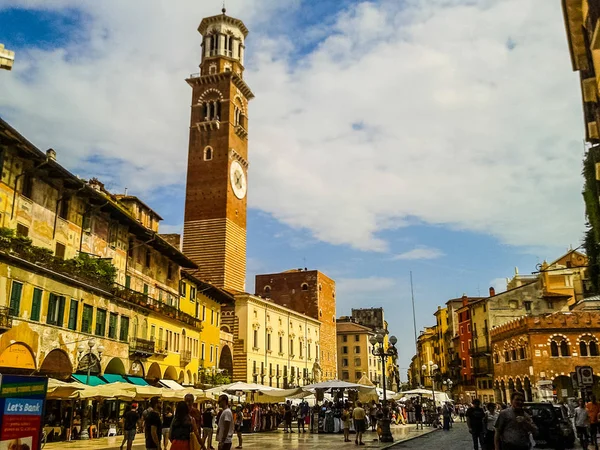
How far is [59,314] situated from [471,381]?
55.5 m

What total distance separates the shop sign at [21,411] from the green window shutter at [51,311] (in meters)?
16.9

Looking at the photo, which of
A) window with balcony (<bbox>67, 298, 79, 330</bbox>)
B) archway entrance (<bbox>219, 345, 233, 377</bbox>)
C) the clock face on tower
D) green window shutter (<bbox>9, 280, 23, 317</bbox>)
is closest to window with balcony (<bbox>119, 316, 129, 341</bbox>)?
window with balcony (<bbox>67, 298, 79, 330</bbox>)

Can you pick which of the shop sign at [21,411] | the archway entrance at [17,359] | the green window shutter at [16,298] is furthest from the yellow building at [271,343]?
the shop sign at [21,411]

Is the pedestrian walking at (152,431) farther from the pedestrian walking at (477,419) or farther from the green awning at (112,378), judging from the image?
the green awning at (112,378)

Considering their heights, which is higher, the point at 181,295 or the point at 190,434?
the point at 181,295

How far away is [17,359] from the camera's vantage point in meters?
21.0

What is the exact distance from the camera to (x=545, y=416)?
18.7 meters

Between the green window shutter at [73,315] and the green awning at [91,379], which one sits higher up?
the green window shutter at [73,315]

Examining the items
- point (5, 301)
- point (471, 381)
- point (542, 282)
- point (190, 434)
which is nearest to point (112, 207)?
point (5, 301)

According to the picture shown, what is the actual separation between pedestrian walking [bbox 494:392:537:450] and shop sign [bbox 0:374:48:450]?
22.1 ft

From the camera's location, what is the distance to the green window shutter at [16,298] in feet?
68.3

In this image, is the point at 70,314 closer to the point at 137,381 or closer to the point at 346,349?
the point at 137,381

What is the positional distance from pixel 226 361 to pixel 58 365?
30.2 meters

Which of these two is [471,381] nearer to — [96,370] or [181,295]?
[181,295]
